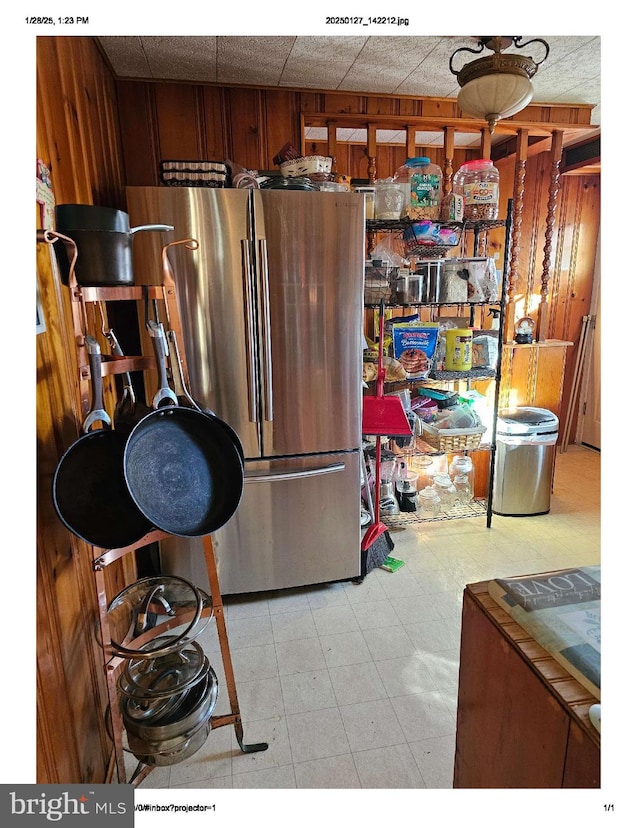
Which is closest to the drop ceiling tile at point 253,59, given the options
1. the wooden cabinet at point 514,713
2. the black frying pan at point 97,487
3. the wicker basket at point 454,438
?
the black frying pan at point 97,487

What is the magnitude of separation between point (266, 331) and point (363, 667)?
53.0 inches

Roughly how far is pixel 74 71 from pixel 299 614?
7.31 ft

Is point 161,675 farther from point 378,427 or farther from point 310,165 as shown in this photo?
point 310,165

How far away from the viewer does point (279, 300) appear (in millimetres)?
1962

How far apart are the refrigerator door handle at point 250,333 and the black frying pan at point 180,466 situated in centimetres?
75

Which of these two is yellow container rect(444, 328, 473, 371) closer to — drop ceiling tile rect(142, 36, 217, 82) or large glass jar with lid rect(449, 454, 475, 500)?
large glass jar with lid rect(449, 454, 475, 500)

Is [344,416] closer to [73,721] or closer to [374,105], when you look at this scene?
[73,721]

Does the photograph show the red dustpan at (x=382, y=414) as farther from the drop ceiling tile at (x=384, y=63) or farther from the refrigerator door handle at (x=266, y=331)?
the drop ceiling tile at (x=384, y=63)

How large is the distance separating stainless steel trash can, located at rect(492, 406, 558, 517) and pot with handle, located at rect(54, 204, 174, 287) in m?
2.49

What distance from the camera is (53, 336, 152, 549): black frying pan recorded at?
3.45ft

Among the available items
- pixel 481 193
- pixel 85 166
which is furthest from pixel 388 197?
pixel 85 166

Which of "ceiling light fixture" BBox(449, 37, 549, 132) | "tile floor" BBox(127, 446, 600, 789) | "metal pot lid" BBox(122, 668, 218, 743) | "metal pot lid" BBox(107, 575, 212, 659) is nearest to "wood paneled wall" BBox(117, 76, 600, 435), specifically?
"ceiling light fixture" BBox(449, 37, 549, 132)

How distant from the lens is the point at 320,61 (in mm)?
2137
